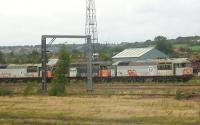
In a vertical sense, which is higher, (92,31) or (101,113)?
(92,31)

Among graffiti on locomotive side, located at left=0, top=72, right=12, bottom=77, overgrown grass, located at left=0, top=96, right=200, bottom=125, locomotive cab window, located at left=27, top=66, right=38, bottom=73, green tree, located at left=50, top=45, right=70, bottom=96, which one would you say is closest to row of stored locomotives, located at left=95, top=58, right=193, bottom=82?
locomotive cab window, located at left=27, top=66, right=38, bottom=73

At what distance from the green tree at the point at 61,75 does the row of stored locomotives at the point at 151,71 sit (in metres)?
18.0

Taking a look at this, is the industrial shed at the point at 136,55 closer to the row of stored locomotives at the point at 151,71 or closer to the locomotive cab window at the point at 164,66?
the row of stored locomotives at the point at 151,71

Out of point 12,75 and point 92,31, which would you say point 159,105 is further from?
point 92,31

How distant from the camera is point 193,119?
973 inches

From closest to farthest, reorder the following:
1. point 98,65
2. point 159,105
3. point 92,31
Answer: point 159,105 → point 98,65 → point 92,31

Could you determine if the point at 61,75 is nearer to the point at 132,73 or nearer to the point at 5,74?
the point at 132,73

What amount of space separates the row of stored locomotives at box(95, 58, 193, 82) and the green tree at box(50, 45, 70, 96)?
18.0 meters

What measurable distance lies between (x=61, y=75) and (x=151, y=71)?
842 inches

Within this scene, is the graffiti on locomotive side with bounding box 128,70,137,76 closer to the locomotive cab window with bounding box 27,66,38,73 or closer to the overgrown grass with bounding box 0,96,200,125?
the locomotive cab window with bounding box 27,66,38,73

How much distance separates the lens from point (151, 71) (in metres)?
67.1

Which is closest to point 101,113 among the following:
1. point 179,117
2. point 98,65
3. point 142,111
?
point 142,111

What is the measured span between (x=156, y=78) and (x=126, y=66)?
5.33 meters

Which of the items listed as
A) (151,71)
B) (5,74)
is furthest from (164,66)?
(5,74)
